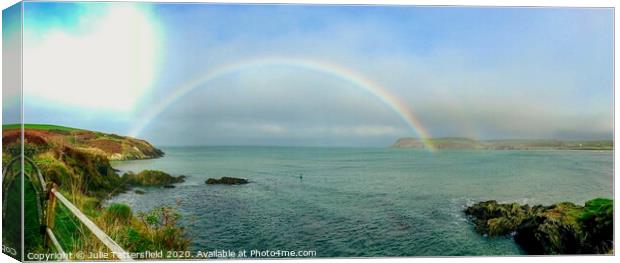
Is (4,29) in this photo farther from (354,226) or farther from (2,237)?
(354,226)

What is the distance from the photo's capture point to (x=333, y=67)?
38.7 ft

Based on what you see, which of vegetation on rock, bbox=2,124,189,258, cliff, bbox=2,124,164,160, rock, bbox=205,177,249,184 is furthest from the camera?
rock, bbox=205,177,249,184

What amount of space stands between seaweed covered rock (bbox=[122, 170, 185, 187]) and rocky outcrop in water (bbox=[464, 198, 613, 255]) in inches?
204

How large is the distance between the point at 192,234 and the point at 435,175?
4.35m

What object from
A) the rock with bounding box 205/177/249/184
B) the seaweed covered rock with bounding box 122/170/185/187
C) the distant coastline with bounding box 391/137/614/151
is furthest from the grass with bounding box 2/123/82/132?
the distant coastline with bounding box 391/137/614/151

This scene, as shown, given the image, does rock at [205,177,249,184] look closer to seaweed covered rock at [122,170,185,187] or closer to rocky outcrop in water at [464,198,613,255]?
seaweed covered rock at [122,170,185,187]

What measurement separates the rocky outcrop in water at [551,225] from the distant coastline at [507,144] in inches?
40.0

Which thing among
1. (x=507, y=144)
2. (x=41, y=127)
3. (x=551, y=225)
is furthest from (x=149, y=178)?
(x=551, y=225)

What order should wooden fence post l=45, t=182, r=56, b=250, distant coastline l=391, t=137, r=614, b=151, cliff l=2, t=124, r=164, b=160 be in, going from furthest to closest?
1. distant coastline l=391, t=137, r=614, b=151
2. cliff l=2, t=124, r=164, b=160
3. wooden fence post l=45, t=182, r=56, b=250

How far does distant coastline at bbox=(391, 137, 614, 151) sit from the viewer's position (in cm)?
1213

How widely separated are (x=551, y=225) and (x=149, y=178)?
6.96m

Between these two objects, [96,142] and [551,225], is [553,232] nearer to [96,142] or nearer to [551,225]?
[551,225]

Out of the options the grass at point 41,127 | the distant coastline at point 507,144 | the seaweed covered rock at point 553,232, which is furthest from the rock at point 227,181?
the seaweed covered rock at point 553,232

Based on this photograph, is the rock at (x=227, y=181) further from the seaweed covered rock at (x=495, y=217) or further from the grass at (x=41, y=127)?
the seaweed covered rock at (x=495, y=217)
